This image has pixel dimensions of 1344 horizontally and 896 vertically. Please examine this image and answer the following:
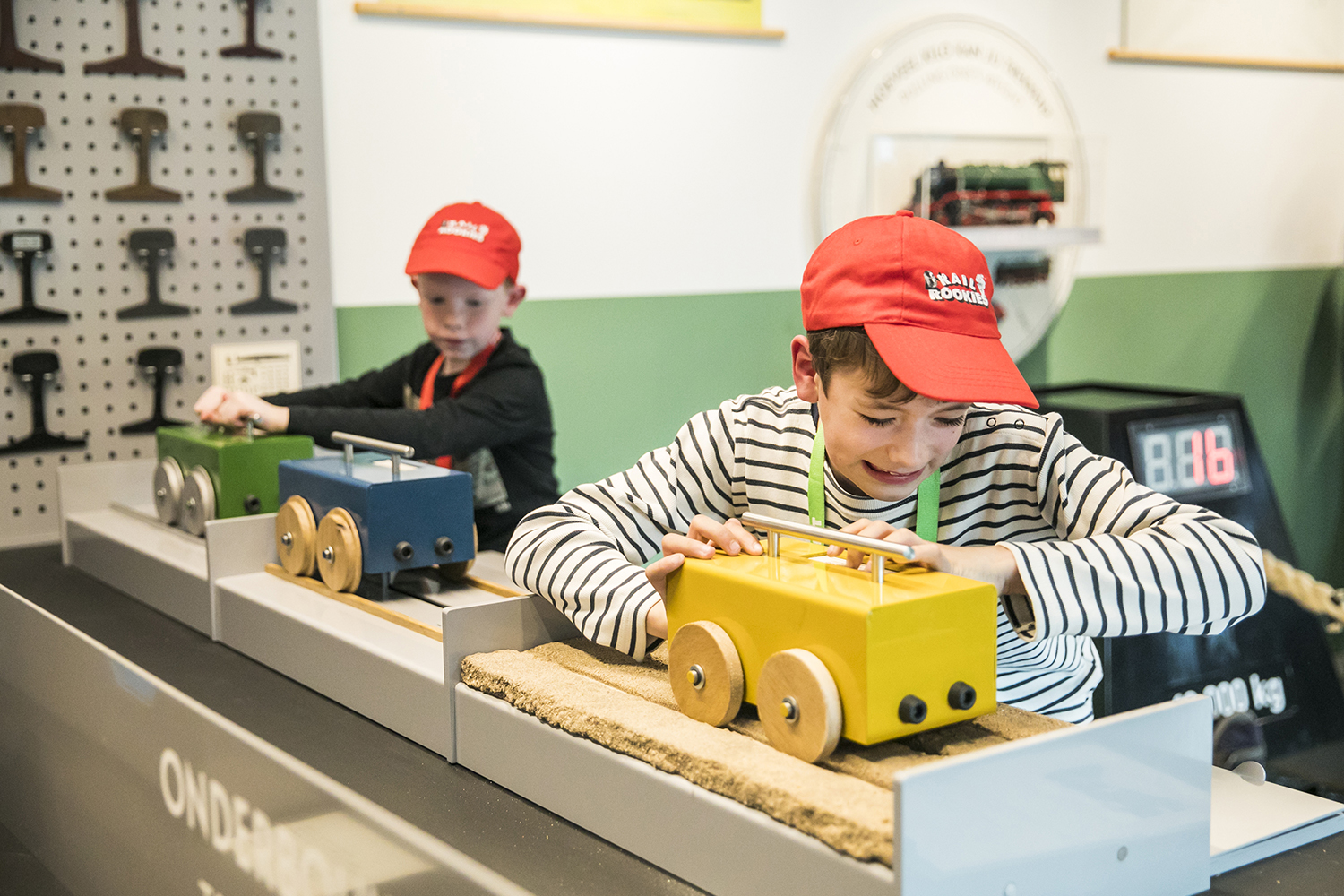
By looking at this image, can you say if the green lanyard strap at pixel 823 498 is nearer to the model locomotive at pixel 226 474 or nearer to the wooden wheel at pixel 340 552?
the wooden wheel at pixel 340 552

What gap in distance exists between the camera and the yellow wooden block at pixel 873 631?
30.0 inches

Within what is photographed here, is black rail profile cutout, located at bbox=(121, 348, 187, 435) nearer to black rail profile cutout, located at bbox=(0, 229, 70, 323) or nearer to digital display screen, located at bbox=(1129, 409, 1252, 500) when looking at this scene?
black rail profile cutout, located at bbox=(0, 229, 70, 323)

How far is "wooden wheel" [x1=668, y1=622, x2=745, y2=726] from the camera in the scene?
2.80ft

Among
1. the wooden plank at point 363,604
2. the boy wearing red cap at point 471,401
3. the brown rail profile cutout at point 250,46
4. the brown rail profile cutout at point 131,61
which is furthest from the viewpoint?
the brown rail profile cutout at point 250,46

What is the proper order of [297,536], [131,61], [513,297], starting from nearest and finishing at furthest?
[297,536] → [513,297] → [131,61]

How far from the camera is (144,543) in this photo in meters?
1.61

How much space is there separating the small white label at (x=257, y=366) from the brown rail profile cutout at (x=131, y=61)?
46cm

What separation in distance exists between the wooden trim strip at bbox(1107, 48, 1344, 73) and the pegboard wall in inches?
84.7

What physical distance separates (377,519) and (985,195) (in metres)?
2.07

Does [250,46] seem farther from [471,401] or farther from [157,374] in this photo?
[471,401]

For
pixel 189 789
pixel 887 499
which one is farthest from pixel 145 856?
pixel 887 499

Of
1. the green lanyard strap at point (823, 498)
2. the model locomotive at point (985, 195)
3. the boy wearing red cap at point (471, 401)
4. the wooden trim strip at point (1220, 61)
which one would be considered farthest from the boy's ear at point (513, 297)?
the wooden trim strip at point (1220, 61)

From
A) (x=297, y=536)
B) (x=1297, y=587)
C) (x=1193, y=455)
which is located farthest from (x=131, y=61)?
(x=1297, y=587)

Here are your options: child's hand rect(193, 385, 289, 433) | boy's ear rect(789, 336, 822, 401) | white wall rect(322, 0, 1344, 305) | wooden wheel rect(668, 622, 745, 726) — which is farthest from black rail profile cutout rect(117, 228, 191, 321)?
wooden wheel rect(668, 622, 745, 726)
